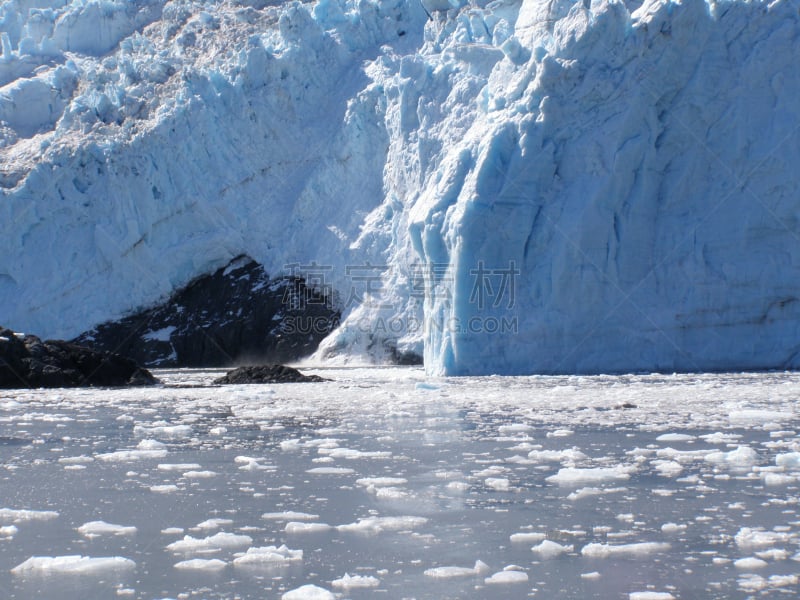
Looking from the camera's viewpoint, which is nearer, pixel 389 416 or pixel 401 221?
pixel 389 416

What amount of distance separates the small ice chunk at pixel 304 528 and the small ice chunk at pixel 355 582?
0.74 metres

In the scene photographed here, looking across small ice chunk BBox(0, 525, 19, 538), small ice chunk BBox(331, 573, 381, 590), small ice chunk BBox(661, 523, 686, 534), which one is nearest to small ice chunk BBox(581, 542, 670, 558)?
small ice chunk BBox(661, 523, 686, 534)

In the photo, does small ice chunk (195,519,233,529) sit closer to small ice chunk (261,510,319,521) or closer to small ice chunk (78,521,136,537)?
small ice chunk (261,510,319,521)

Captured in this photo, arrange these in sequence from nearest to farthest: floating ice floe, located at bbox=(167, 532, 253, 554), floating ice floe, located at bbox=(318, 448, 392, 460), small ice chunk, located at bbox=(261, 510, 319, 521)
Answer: floating ice floe, located at bbox=(167, 532, 253, 554)
small ice chunk, located at bbox=(261, 510, 319, 521)
floating ice floe, located at bbox=(318, 448, 392, 460)

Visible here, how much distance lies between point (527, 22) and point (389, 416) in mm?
11135

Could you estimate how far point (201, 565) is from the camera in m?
3.29

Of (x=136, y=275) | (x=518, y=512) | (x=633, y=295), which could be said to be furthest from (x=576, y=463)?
(x=136, y=275)

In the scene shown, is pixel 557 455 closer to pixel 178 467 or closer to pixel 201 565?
pixel 178 467

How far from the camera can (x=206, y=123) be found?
23875mm

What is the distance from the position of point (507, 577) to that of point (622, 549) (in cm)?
53

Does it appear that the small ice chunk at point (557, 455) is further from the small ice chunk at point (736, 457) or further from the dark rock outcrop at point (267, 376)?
the dark rock outcrop at point (267, 376)

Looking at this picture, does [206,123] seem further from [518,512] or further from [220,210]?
[518,512]

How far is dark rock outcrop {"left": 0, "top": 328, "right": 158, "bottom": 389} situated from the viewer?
624 inches

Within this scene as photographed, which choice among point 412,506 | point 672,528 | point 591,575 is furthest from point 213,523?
point 672,528
